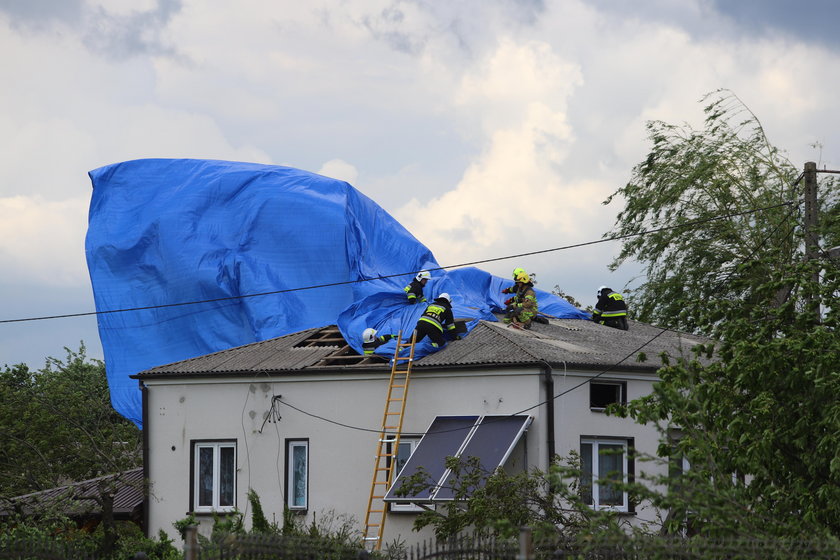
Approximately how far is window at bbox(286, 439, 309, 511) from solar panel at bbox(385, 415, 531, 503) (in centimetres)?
270

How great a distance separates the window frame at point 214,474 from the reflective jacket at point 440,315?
4.57 metres

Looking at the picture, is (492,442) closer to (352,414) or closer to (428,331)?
(428,331)

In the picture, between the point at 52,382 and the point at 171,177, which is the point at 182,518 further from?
the point at 52,382

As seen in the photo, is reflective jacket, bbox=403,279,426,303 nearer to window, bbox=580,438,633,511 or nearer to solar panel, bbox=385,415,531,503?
solar panel, bbox=385,415,531,503

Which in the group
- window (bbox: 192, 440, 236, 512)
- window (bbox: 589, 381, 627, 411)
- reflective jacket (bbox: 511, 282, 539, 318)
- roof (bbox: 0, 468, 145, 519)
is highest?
reflective jacket (bbox: 511, 282, 539, 318)

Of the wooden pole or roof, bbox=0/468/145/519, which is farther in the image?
roof, bbox=0/468/145/519

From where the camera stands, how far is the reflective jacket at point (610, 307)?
2664 cm

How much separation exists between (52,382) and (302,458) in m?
22.6

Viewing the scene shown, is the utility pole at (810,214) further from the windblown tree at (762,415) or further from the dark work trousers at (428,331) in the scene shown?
the dark work trousers at (428,331)

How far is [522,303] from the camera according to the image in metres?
24.2

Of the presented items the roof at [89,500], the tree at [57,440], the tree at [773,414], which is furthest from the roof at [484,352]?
the tree at [57,440]

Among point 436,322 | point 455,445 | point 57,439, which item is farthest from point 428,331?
point 57,439

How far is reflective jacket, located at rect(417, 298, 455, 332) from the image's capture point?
862 inches

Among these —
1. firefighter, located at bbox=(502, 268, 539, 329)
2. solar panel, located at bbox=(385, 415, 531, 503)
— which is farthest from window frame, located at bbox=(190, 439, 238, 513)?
firefighter, located at bbox=(502, 268, 539, 329)
